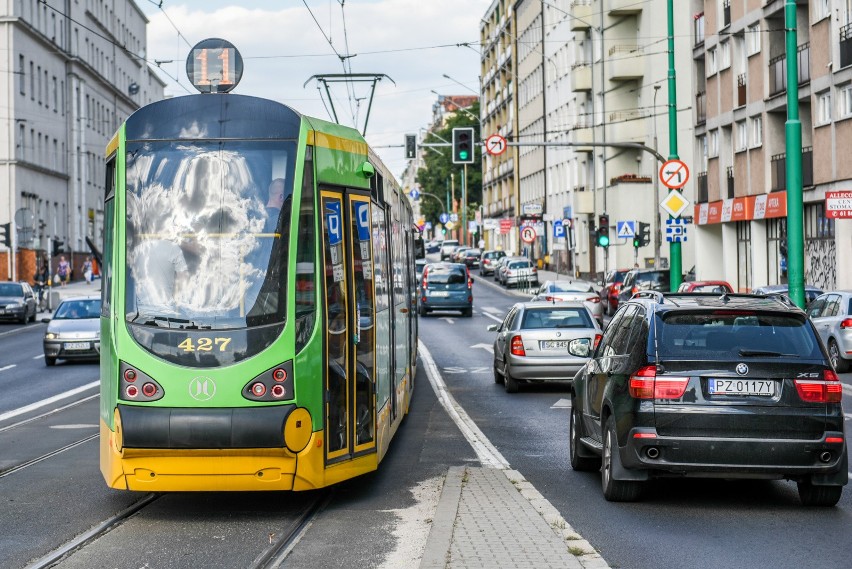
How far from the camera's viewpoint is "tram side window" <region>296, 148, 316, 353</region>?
32.9 feet

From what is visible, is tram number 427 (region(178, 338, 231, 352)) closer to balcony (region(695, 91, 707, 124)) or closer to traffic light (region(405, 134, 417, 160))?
traffic light (region(405, 134, 417, 160))

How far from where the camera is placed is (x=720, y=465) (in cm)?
1000

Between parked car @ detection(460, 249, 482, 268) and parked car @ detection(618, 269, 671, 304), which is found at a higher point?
parked car @ detection(460, 249, 482, 268)

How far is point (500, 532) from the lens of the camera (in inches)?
354

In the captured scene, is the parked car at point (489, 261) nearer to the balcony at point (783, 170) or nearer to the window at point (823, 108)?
the balcony at point (783, 170)

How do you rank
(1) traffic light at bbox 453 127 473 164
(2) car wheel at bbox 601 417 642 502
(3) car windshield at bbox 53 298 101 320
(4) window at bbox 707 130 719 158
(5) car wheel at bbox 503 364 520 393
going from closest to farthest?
(2) car wheel at bbox 601 417 642 502
(5) car wheel at bbox 503 364 520 393
(3) car windshield at bbox 53 298 101 320
(1) traffic light at bbox 453 127 473 164
(4) window at bbox 707 130 719 158

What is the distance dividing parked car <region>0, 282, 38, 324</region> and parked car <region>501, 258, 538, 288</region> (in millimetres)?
24604

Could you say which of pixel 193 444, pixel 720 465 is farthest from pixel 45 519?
pixel 720 465

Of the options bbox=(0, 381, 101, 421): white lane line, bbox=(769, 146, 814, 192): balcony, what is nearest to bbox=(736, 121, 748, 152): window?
bbox=(769, 146, 814, 192): balcony

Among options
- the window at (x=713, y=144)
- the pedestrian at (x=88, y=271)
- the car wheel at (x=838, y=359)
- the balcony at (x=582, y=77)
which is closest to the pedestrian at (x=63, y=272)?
the pedestrian at (x=88, y=271)

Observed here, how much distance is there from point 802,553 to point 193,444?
4044 millimetres

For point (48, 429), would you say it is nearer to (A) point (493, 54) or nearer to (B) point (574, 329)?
(B) point (574, 329)

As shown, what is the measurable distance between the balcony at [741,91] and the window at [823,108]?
6.82 m

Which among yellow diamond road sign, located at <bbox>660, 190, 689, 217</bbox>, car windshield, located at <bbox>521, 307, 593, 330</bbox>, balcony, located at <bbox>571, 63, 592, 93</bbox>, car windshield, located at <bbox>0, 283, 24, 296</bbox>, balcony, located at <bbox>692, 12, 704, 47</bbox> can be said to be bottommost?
car windshield, located at <bbox>521, 307, 593, 330</bbox>
